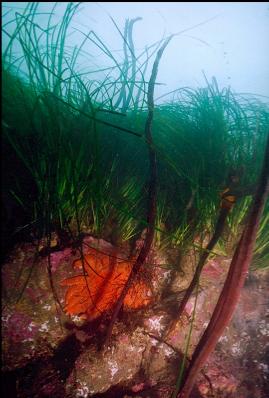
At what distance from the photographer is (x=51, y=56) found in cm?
259

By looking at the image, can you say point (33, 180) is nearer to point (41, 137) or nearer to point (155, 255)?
point (41, 137)

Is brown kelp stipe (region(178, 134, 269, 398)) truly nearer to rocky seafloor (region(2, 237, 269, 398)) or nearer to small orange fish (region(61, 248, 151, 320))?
rocky seafloor (region(2, 237, 269, 398))

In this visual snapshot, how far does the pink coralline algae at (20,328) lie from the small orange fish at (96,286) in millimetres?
304

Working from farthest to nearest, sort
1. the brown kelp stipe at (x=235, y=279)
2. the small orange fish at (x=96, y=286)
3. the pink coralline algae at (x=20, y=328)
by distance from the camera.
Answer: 1. the small orange fish at (x=96, y=286)
2. the pink coralline algae at (x=20, y=328)
3. the brown kelp stipe at (x=235, y=279)

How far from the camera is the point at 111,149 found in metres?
2.83

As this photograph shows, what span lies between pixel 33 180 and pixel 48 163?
36 cm

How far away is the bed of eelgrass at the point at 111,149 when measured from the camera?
6.43 feet

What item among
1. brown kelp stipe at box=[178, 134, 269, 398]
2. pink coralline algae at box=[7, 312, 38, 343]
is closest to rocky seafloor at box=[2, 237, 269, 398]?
pink coralline algae at box=[7, 312, 38, 343]

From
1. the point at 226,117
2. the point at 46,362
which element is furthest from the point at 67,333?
the point at 226,117

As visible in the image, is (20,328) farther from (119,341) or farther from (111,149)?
(111,149)

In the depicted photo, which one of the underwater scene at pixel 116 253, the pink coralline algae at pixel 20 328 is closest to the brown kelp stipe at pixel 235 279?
the underwater scene at pixel 116 253

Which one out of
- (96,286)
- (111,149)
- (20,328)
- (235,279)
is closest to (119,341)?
(96,286)

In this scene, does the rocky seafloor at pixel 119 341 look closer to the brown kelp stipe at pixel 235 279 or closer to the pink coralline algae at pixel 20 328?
the pink coralline algae at pixel 20 328

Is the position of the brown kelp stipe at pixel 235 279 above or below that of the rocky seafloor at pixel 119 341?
above
